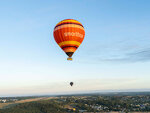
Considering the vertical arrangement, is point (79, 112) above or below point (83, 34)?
below

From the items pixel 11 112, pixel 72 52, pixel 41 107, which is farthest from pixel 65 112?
pixel 72 52

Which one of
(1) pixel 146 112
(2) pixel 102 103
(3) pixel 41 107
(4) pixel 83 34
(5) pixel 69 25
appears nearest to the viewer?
(5) pixel 69 25

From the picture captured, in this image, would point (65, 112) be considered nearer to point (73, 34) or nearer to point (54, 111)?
point (54, 111)

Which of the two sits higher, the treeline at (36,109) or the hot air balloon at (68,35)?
the hot air balloon at (68,35)

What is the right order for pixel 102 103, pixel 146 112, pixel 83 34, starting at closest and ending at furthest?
pixel 83 34, pixel 146 112, pixel 102 103

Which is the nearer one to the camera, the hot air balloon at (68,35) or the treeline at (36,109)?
the hot air balloon at (68,35)

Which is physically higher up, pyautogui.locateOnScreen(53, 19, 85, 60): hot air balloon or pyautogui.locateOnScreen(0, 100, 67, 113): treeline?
pyautogui.locateOnScreen(53, 19, 85, 60): hot air balloon

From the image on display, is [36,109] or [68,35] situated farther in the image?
[36,109]

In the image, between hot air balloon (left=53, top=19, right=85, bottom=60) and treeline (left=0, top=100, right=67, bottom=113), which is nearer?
hot air balloon (left=53, top=19, right=85, bottom=60)
